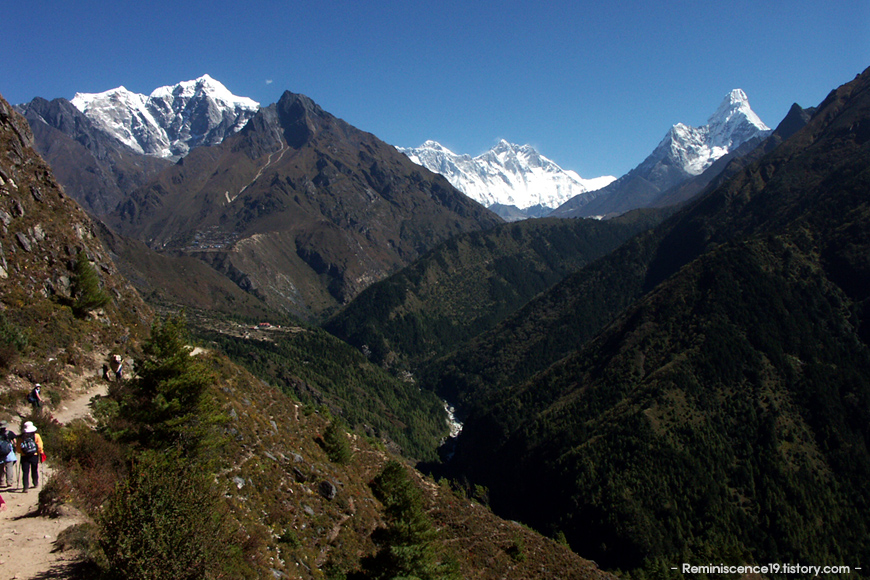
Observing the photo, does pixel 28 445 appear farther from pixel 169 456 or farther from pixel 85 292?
pixel 85 292

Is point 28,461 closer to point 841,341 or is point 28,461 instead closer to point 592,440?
point 592,440

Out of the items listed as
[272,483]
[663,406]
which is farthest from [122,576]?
[663,406]

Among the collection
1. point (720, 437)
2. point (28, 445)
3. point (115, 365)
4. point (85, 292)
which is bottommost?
point (720, 437)

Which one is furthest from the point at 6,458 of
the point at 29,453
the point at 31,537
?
the point at 31,537

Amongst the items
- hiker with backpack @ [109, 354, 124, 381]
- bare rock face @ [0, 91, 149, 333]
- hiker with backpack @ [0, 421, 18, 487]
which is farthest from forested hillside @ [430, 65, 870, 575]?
hiker with backpack @ [0, 421, 18, 487]

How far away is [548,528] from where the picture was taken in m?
140

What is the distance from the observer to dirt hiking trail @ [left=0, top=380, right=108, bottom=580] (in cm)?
1908

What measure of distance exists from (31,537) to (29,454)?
14.5 ft

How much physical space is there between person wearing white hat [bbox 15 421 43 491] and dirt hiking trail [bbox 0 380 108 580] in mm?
613

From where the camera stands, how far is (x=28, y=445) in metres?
23.2

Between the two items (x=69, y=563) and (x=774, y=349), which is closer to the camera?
(x=69, y=563)

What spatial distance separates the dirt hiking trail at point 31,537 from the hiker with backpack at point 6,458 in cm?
49

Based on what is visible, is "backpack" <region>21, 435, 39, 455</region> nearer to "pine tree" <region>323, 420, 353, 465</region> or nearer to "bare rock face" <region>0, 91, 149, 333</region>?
"bare rock face" <region>0, 91, 149, 333</region>

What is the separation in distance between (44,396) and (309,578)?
73.7 ft
